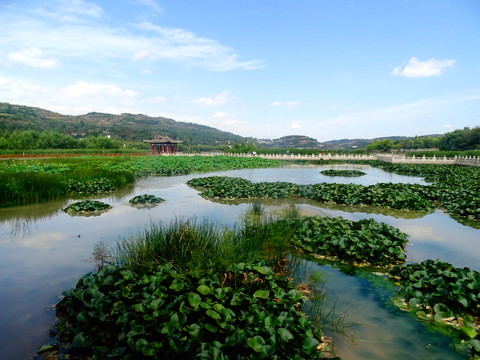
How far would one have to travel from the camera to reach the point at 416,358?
312 cm

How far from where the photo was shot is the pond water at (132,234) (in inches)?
131

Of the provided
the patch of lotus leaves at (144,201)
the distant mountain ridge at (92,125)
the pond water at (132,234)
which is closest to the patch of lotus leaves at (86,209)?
the pond water at (132,234)

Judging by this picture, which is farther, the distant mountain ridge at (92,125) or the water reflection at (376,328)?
the distant mountain ridge at (92,125)

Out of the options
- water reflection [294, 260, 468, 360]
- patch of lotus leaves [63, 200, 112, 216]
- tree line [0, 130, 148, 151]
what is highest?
tree line [0, 130, 148, 151]

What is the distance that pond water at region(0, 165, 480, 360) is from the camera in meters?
3.34

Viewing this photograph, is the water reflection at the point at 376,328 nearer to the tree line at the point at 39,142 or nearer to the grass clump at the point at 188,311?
the grass clump at the point at 188,311

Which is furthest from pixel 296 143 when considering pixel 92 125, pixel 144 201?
pixel 144 201

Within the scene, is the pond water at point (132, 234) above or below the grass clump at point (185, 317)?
below

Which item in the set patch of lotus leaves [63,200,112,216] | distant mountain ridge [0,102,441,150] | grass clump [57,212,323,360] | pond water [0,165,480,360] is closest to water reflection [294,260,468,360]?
pond water [0,165,480,360]

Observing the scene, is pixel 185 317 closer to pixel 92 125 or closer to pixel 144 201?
pixel 144 201

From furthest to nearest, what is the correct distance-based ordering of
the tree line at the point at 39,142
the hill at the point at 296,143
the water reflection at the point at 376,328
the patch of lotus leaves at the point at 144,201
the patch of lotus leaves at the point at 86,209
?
the hill at the point at 296,143 < the tree line at the point at 39,142 < the patch of lotus leaves at the point at 144,201 < the patch of lotus leaves at the point at 86,209 < the water reflection at the point at 376,328

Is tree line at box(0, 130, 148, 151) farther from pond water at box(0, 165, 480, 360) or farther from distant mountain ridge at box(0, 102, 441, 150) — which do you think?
pond water at box(0, 165, 480, 360)

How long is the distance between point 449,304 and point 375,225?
2.95 meters

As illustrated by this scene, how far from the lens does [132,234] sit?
6859mm
